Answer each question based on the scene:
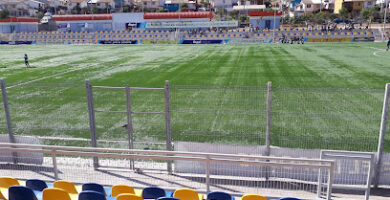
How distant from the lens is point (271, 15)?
6481 cm

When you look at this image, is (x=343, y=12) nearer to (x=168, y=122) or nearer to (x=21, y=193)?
(x=168, y=122)

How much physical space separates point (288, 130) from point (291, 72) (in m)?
12.0

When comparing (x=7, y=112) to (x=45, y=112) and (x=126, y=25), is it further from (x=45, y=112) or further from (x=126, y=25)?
(x=126, y=25)

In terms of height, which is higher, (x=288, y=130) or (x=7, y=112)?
(x=7, y=112)

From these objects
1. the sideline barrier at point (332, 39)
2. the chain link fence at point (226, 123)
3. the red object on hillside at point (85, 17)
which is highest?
the red object on hillside at point (85, 17)

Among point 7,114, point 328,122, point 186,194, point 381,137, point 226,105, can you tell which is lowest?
point 328,122

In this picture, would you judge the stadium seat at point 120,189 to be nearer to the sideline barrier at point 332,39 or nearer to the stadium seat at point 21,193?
the stadium seat at point 21,193

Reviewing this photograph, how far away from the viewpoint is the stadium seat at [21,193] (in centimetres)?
481

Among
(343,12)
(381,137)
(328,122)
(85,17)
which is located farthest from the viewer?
(343,12)

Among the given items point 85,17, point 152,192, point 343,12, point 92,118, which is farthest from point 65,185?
point 343,12

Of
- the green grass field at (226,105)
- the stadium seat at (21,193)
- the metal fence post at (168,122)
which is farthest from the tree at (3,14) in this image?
the stadium seat at (21,193)

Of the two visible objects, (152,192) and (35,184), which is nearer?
(152,192)

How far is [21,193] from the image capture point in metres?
4.84

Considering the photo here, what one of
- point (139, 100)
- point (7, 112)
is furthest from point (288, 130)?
point (7, 112)
